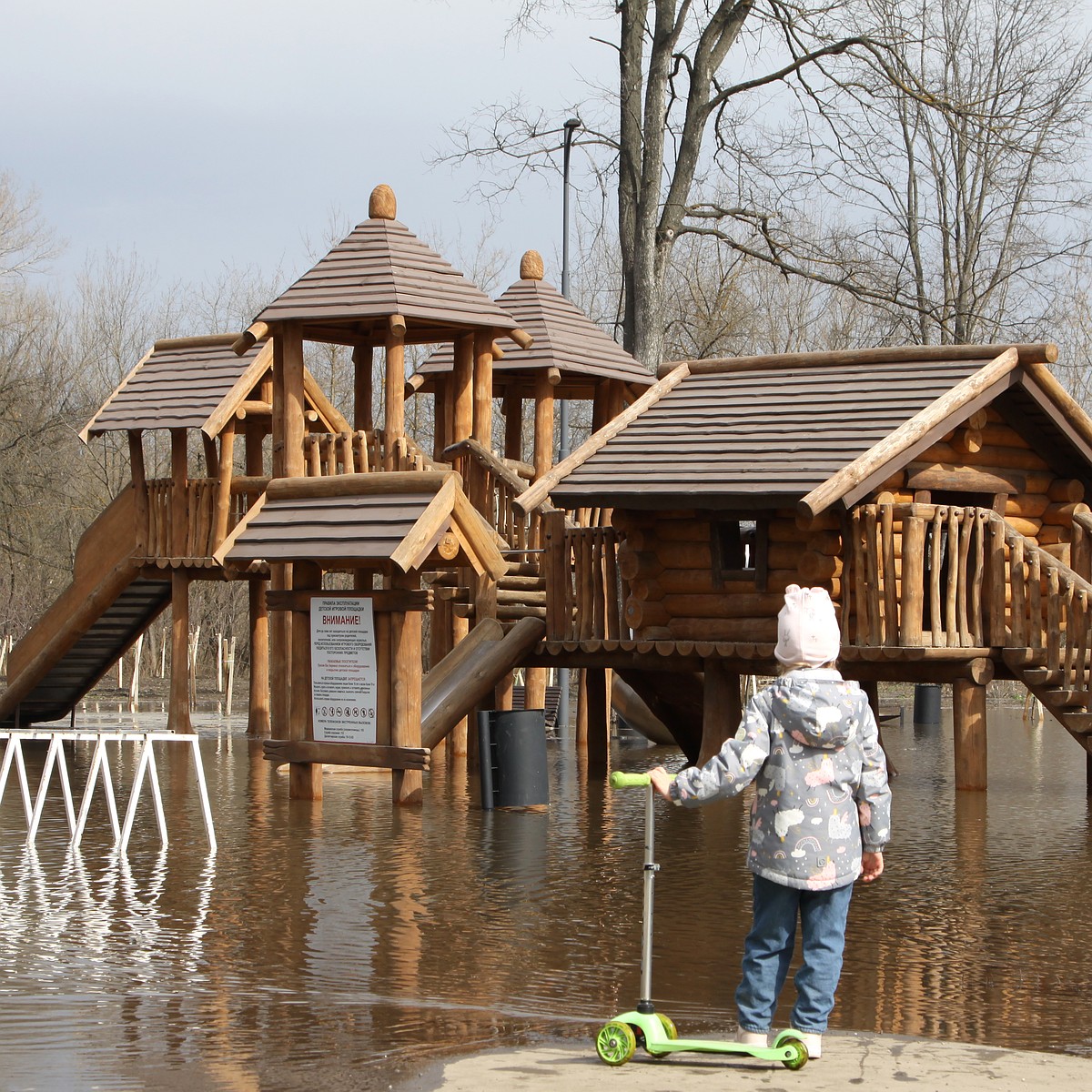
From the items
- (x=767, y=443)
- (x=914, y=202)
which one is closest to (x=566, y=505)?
(x=767, y=443)

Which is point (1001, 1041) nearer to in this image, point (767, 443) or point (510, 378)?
point (767, 443)

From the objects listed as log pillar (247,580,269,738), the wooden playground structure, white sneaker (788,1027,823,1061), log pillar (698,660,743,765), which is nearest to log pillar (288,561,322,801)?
the wooden playground structure

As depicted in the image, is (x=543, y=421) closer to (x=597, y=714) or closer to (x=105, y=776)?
(x=597, y=714)

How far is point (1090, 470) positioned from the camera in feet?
63.6

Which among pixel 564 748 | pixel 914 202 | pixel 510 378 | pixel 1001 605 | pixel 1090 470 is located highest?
pixel 914 202

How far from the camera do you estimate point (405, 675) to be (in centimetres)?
1544

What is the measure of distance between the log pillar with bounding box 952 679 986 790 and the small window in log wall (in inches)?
89.7

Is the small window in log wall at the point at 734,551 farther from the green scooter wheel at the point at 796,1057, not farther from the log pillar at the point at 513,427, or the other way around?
the green scooter wheel at the point at 796,1057

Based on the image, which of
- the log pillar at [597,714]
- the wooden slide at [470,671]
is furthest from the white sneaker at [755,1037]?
the log pillar at [597,714]

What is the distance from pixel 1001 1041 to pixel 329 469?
12.8m

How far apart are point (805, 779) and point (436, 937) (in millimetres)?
3364

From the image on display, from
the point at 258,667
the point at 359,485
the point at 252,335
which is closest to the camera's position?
the point at 359,485

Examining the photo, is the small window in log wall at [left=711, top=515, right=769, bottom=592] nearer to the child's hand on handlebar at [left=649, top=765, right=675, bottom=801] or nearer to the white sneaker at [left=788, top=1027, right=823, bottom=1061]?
the child's hand on handlebar at [left=649, top=765, right=675, bottom=801]

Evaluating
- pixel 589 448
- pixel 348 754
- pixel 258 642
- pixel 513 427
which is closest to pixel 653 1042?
pixel 348 754
